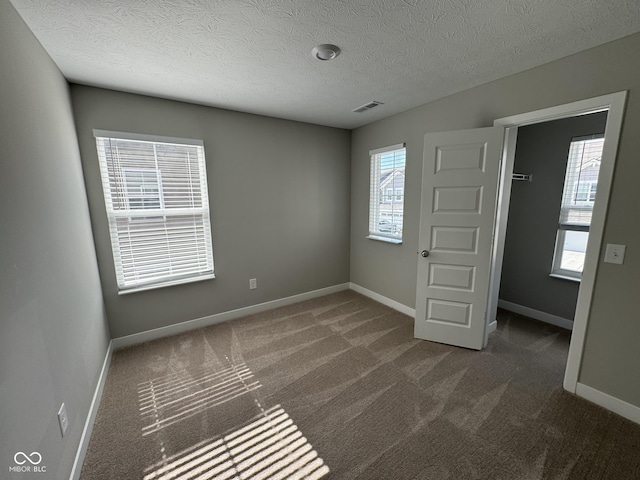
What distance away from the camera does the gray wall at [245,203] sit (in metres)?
2.42

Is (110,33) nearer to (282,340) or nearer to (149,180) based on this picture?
(149,180)

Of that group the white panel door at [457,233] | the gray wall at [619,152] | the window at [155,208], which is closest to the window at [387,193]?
the white panel door at [457,233]

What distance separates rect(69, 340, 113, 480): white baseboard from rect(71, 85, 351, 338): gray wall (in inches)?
21.0

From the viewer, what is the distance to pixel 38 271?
128cm

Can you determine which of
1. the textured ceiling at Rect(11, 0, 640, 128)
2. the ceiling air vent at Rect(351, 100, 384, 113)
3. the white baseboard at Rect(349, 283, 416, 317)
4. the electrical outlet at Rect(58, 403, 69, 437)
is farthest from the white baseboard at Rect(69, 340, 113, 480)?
the ceiling air vent at Rect(351, 100, 384, 113)

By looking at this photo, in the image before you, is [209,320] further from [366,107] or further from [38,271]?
[366,107]

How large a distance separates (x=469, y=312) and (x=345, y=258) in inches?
78.0

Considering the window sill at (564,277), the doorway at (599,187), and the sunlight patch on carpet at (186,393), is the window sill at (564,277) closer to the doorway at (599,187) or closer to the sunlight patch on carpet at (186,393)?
the doorway at (599,187)

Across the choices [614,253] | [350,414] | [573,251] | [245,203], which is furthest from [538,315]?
[245,203]

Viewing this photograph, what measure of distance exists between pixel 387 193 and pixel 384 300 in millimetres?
1461

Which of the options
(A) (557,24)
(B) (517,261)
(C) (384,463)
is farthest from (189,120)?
(B) (517,261)

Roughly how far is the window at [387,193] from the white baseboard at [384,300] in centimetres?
83

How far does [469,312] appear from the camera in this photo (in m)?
2.49

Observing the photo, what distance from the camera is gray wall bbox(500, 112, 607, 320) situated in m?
2.88
